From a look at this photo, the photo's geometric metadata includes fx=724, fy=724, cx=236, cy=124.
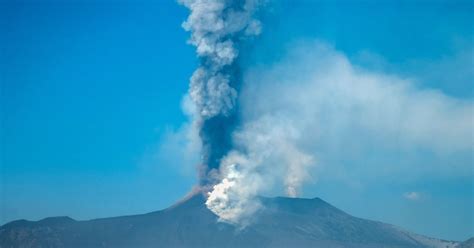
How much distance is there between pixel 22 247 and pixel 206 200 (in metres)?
26.3

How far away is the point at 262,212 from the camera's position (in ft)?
366

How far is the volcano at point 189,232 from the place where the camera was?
102 metres

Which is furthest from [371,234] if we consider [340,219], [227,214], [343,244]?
[227,214]

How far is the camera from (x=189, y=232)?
104812 millimetres

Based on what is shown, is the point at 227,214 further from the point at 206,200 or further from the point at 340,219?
the point at 340,219

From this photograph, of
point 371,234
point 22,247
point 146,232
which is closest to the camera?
point 22,247

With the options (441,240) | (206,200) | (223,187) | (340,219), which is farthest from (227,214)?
(441,240)

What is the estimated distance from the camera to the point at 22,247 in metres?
99.6

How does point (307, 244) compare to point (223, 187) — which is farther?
point (307, 244)

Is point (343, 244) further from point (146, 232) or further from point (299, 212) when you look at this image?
point (146, 232)

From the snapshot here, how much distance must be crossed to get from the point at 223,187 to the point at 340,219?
3670 centimetres

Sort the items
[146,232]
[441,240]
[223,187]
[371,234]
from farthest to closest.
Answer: [441,240] → [371,234] → [146,232] → [223,187]

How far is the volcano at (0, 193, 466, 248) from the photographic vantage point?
102m

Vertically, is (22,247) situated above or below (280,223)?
below
